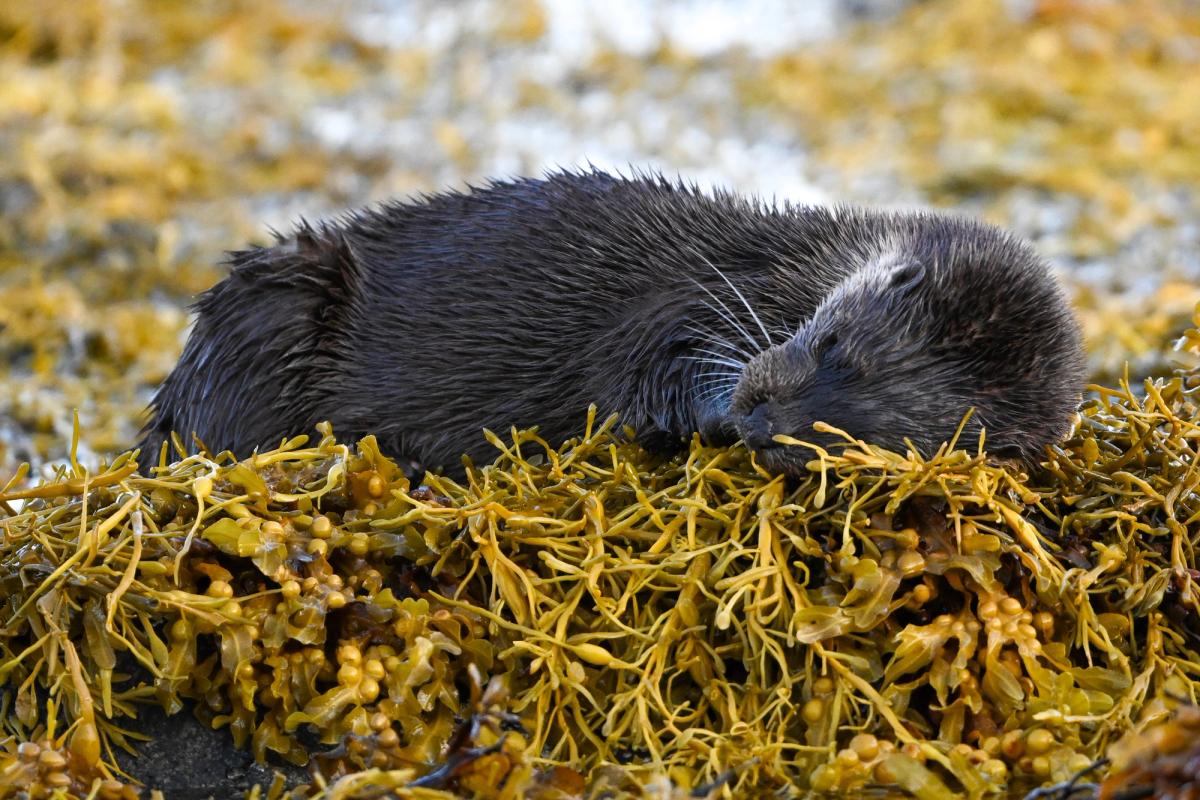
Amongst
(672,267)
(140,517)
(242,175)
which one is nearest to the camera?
(140,517)

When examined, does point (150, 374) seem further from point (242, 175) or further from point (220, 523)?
point (220, 523)

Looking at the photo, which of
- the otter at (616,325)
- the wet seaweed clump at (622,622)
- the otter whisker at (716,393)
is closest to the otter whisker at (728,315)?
the otter at (616,325)

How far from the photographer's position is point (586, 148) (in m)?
9.05

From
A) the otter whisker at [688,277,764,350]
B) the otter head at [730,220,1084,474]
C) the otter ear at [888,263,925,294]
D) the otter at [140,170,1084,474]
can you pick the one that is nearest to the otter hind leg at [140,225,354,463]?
the otter at [140,170,1084,474]

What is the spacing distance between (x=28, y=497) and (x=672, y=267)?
6.02 feet

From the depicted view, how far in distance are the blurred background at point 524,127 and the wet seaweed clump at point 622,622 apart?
2450mm

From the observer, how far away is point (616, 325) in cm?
395

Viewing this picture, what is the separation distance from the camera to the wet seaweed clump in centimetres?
280

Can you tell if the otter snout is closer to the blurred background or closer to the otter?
the otter

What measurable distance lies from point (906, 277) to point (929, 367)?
0.91ft

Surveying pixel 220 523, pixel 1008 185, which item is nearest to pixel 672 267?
pixel 220 523

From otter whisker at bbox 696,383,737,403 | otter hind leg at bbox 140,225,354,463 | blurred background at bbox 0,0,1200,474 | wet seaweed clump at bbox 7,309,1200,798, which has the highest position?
blurred background at bbox 0,0,1200,474

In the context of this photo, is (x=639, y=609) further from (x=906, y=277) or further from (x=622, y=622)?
(x=906, y=277)

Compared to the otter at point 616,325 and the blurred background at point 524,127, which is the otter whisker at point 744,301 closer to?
the otter at point 616,325
